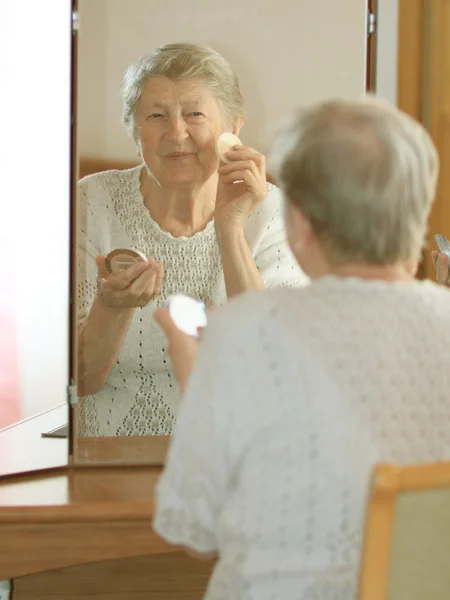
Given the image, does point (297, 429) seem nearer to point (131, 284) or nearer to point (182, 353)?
point (182, 353)

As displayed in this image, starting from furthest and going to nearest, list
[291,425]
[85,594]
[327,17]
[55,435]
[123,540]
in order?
[55,435] < [327,17] < [85,594] < [123,540] < [291,425]

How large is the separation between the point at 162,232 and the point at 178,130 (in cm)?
17

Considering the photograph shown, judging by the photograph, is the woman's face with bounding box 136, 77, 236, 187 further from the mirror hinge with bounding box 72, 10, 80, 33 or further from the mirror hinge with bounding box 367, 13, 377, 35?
the mirror hinge with bounding box 367, 13, 377, 35

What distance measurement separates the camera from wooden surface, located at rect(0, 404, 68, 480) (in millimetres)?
1433

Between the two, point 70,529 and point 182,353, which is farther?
point 70,529

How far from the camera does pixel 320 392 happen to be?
2.80 ft

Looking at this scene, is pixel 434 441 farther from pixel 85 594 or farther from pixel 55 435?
pixel 55 435

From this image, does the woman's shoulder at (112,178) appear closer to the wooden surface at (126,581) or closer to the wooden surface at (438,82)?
the wooden surface at (126,581)

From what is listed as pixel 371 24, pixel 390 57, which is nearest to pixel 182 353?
pixel 371 24

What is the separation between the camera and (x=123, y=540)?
4.03ft

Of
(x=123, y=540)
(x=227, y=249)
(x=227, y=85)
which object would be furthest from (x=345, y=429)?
(x=227, y=85)

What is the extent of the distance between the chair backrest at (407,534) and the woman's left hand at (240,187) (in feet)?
2.61

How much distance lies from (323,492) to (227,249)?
684 mm

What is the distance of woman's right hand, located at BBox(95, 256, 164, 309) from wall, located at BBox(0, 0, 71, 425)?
1134mm
